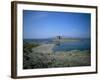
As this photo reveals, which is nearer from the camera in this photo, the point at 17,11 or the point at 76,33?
the point at 17,11

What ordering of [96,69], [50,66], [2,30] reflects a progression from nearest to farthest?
[2,30] < [50,66] < [96,69]

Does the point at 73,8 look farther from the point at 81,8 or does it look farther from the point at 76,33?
the point at 76,33

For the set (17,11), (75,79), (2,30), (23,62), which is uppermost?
(17,11)

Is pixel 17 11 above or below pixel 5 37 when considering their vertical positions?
above

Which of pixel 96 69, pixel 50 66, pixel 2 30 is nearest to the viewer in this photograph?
pixel 2 30

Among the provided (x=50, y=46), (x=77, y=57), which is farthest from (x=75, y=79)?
(x=50, y=46)

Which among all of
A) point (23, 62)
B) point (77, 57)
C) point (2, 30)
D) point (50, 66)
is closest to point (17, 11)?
point (2, 30)

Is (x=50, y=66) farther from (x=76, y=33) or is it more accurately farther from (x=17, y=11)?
(x=17, y=11)

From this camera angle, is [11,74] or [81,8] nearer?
[11,74]

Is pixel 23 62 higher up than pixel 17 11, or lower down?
lower down
